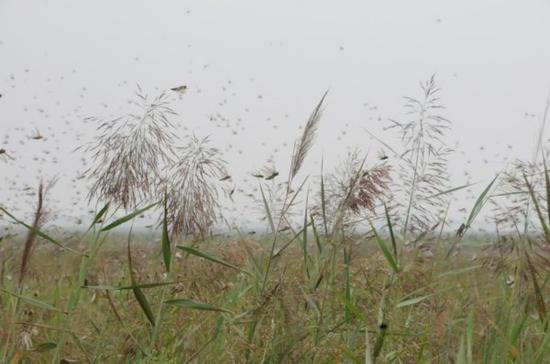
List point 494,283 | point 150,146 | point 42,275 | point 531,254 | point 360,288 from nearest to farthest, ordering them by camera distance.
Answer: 1. point 531,254
2. point 150,146
3. point 494,283
4. point 360,288
5. point 42,275

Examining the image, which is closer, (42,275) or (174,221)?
(174,221)

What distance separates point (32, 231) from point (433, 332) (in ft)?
3.55

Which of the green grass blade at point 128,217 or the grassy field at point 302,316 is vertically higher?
the green grass blade at point 128,217

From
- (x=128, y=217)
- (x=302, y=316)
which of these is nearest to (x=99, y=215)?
(x=128, y=217)

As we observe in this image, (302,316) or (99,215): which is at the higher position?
(99,215)

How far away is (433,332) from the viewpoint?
6.72 feet

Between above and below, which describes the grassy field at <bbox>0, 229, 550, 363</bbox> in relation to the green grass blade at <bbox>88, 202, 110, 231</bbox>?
below

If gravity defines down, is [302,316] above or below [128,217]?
below

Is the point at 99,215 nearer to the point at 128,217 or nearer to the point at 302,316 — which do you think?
the point at 128,217

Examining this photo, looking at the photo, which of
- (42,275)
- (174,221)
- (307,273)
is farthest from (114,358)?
(42,275)

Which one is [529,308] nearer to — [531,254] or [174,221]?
[531,254]

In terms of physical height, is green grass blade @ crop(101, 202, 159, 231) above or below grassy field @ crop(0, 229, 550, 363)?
above

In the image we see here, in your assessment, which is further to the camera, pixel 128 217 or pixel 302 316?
pixel 302 316

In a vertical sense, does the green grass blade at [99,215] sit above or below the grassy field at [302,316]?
above
